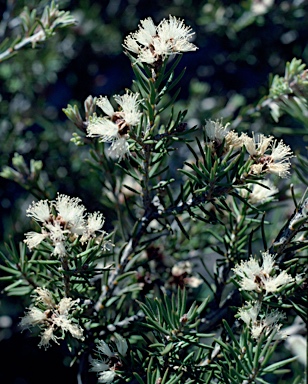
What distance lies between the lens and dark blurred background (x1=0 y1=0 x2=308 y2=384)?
991 millimetres

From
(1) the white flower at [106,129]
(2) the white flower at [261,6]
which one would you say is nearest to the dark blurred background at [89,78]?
(2) the white flower at [261,6]

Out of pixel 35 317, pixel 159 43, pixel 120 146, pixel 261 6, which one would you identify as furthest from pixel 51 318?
pixel 261 6

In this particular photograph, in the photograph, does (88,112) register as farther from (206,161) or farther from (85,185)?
(85,185)

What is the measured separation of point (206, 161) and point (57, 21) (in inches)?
16.2

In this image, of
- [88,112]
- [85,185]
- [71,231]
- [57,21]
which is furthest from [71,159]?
[71,231]

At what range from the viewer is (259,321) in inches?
20.7

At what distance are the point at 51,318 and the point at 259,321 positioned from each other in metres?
0.22

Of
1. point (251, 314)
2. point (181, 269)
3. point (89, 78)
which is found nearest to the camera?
point (251, 314)

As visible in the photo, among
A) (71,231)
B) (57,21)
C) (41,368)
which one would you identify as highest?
(57,21)

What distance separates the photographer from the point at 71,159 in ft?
3.72

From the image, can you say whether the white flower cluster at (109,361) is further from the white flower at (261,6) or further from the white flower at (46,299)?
the white flower at (261,6)

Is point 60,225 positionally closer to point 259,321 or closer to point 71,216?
point 71,216

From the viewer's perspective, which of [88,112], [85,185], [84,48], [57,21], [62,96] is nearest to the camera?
[88,112]

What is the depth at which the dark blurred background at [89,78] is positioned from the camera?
0.99m
